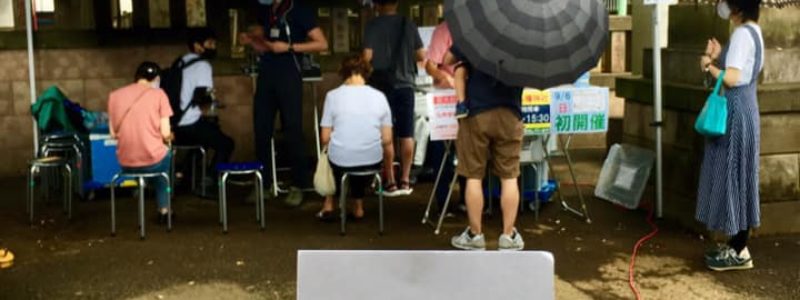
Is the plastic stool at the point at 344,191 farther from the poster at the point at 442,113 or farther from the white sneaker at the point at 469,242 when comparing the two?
the white sneaker at the point at 469,242

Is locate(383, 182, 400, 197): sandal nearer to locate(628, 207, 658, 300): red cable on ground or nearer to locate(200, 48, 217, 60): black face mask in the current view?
locate(200, 48, 217, 60): black face mask

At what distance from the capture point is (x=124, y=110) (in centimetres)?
750

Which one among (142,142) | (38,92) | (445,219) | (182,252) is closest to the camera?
(182,252)

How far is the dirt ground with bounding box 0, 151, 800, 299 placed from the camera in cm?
611

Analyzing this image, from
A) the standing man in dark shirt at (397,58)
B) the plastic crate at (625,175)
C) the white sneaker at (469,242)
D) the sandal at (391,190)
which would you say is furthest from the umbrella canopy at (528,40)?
the sandal at (391,190)

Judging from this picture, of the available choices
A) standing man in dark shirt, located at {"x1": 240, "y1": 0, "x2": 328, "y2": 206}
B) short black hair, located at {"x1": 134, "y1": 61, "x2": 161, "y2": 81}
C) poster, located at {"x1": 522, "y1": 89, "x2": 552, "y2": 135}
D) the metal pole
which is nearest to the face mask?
the metal pole

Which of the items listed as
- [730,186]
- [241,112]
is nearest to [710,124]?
[730,186]

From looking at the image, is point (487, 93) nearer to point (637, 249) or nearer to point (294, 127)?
point (637, 249)

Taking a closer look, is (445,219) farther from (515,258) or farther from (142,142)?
(515,258)

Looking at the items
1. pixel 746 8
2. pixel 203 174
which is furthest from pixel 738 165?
pixel 203 174

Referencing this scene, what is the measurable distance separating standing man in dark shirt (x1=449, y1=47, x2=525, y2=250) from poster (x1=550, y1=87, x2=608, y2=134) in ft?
2.88

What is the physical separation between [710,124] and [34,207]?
5462mm

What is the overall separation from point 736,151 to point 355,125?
2.61 metres

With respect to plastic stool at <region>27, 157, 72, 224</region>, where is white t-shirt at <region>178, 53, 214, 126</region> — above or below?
above
